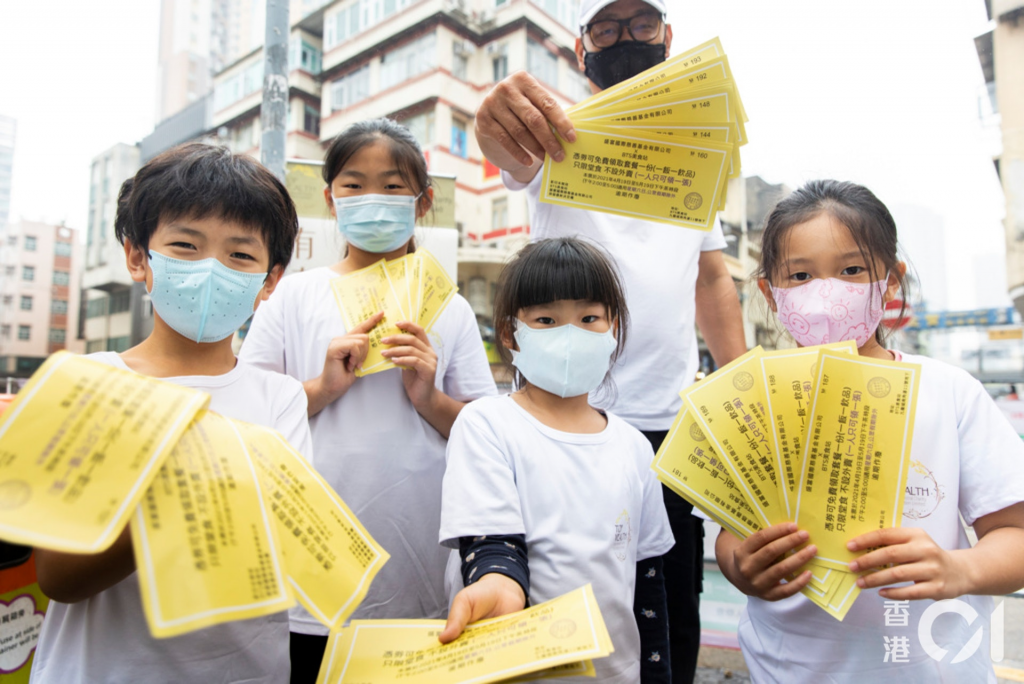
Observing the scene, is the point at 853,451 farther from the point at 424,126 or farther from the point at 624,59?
the point at 424,126

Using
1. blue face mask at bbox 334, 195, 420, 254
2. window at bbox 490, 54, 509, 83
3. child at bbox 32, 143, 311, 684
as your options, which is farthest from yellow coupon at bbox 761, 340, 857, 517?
window at bbox 490, 54, 509, 83

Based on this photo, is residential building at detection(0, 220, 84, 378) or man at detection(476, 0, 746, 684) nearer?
man at detection(476, 0, 746, 684)

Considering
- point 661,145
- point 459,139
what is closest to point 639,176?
point 661,145

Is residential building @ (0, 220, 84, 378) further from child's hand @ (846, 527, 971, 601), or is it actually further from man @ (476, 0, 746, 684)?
child's hand @ (846, 527, 971, 601)

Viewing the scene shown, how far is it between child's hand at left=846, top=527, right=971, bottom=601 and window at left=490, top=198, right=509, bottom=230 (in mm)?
15786

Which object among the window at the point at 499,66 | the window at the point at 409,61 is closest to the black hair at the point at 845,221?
the window at the point at 409,61

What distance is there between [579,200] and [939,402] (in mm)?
921

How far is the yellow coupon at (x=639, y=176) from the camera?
1.46 metres

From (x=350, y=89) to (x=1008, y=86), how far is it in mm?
16752

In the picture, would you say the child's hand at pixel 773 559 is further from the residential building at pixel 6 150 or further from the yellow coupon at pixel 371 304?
the residential building at pixel 6 150

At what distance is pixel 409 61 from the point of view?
57.1ft

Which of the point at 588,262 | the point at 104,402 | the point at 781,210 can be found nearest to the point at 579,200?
the point at 588,262

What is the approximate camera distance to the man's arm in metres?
2.04

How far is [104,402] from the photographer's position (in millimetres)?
768
